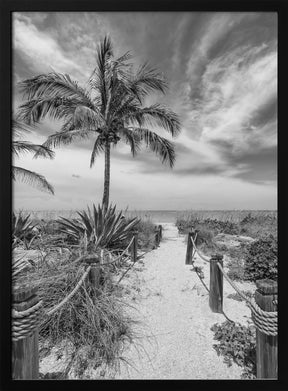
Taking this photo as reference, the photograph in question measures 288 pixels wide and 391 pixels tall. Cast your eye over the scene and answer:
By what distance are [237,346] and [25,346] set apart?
5.74ft

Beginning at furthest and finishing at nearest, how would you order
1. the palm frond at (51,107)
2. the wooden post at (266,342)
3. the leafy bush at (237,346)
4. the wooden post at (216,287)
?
1. the palm frond at (51,107)
2. the wooden post at (216,287)
3. the leafy bush at (237,346)
4. the wooden post at (266,342)

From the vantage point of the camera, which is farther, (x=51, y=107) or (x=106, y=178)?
(x=106, y=178)

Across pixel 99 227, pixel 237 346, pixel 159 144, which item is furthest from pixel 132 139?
pixel 237 346

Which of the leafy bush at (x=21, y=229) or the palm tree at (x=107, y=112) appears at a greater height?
the palm tree at (x=107, y=112)

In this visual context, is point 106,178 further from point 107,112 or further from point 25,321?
point 25,321

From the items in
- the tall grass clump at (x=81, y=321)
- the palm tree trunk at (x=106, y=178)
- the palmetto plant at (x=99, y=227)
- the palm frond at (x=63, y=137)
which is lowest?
the tall grass clump at (x=81, y=321)

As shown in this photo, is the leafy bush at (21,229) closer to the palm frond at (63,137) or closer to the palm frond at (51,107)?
the palm frond at (63,137)

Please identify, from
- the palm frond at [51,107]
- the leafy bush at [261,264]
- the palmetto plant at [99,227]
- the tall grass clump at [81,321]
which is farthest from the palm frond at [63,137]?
the leafy bush at [261,264]

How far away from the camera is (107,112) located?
17.6 feet

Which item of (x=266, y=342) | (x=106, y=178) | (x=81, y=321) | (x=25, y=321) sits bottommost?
(x=81, y=321)

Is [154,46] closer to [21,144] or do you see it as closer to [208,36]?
[208,36]

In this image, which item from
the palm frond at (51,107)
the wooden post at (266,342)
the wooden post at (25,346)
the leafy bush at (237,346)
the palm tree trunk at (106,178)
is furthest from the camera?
the palm tree trunk at (106,178)

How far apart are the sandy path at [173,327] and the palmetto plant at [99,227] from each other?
0.91 m

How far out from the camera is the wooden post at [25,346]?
3.78 ft
